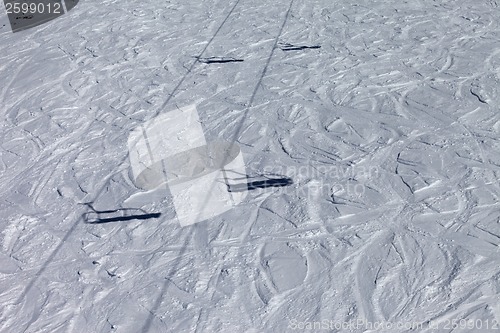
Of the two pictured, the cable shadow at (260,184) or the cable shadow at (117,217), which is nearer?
the cable shadow at (117,217)

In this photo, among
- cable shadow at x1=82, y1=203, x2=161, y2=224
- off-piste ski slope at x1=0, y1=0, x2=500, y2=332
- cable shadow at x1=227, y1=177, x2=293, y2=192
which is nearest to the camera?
off-piste ski slope at x1=0, y1=0, x2=500, y2=332

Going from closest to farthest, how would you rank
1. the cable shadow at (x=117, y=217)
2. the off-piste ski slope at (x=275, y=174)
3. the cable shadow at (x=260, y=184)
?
the off-piste ski slope at (x=275, y=174) < the cable shadow at (x=117, y=217) < the cable shadow at (x=260, y=184)

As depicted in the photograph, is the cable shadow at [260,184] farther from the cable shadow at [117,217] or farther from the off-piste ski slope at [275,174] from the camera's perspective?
the cable shadow at [117,217]

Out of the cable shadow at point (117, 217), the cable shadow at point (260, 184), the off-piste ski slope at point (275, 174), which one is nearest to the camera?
the off-piste ski slope at point (275, 174)

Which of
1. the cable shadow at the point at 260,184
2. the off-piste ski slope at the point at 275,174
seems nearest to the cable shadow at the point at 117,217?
the off-piste ski slope at the point at 275,174

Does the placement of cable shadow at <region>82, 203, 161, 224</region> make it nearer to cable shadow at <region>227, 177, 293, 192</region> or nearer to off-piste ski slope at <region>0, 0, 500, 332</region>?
off-piste ski slope at <region>0, 0, 500, 332</region>

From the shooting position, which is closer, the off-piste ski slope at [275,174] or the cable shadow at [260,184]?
the off-piste ski slope at [275,174]

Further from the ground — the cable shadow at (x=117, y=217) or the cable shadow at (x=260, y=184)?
the cable shadow at (x=260, y=184)

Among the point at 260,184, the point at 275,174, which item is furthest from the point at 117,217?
the point at 275,174

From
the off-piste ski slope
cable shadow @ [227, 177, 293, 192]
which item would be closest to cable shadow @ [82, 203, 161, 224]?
the off-piste ski slope

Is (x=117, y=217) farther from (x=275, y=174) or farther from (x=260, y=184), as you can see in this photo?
(x=275, y=174)
